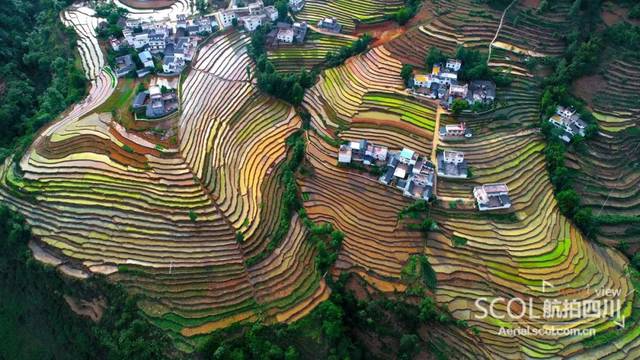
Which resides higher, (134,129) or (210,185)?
(134,129)

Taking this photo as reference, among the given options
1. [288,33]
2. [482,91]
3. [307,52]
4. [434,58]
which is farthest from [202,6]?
[482,91]

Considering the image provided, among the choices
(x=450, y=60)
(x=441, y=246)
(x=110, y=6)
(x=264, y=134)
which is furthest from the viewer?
(x=110, y=6)

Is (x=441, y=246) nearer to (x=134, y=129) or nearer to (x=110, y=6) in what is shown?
(x=134, y=129)

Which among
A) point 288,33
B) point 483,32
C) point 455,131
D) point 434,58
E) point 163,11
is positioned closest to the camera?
point 455,131

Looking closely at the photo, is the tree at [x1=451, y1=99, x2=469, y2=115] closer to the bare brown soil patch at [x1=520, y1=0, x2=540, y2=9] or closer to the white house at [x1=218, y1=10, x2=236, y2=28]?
the bare brown soil patch at [x1=520, y1=0, x2=540, y2=9]

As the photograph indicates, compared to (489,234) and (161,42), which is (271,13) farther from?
(489,234)

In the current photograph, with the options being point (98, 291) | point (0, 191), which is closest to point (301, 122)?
point (98, 291)

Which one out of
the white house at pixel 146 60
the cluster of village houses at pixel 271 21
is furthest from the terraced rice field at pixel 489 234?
the white house at pixel 146 60

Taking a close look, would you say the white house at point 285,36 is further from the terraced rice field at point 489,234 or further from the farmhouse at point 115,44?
the farmhouse at point 115,44

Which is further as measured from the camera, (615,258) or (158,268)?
(615,258)
